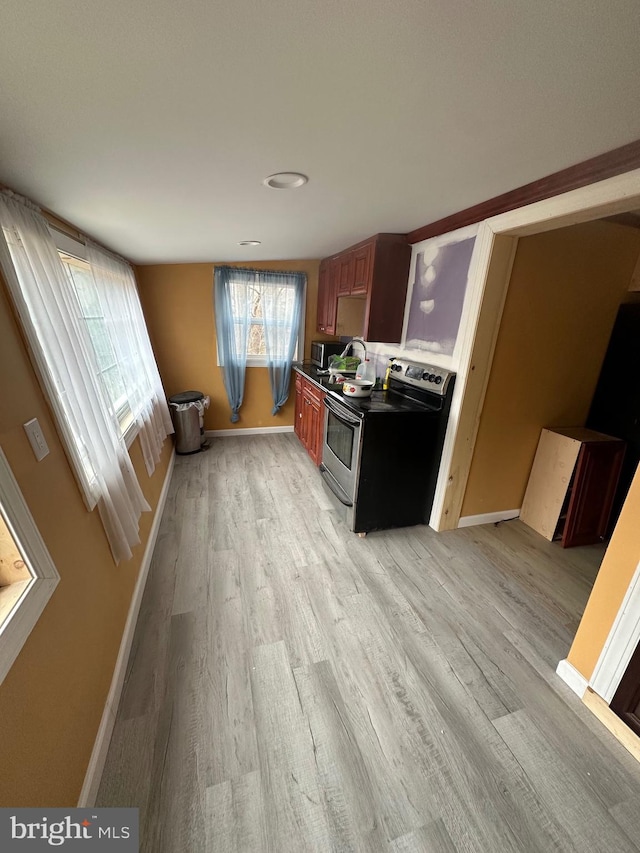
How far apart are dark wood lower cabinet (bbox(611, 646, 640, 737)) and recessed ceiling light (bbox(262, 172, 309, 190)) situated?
2.31 m

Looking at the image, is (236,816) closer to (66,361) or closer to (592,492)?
(66,361)

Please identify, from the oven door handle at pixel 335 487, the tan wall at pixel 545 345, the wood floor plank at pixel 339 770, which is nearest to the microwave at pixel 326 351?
the oven door handle at pixel 335 487

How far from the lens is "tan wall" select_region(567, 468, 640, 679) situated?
122cm

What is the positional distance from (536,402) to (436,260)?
128 cm

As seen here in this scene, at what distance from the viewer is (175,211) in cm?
169

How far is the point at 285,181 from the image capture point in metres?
1.37

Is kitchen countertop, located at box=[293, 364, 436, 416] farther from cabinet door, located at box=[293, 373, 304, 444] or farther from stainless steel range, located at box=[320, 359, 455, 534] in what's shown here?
cabinet door, located at box=[293, 373, 304, 444]

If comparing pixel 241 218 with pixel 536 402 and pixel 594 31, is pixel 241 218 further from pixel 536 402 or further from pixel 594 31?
pixel 536 402

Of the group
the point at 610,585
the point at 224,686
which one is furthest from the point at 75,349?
the point at 610,585

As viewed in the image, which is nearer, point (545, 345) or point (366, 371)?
point (545, 345)

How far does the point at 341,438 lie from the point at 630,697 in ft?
6.33

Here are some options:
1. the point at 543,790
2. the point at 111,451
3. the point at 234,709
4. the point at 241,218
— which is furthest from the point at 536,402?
the point at 111,451

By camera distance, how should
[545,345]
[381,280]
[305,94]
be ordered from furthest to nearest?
[381,280]
[545,345]
[305,94]

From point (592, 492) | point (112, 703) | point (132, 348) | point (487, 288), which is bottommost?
point (112, 703)
